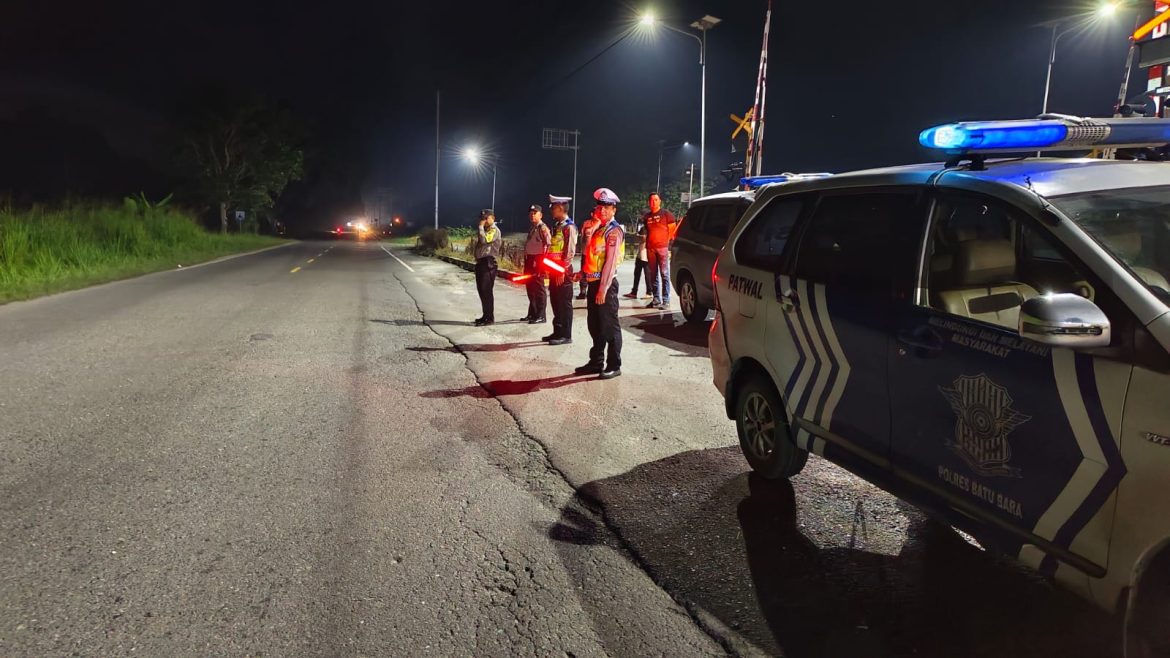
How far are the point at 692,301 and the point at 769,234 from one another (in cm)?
624

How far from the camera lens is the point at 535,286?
33.8ft

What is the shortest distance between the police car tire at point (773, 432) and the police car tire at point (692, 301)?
5951mm

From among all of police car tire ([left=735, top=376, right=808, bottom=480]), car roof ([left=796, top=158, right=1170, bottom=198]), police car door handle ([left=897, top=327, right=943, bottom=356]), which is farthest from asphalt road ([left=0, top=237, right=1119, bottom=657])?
car roof ([left=796, top=158, right=1170, bottom=198])

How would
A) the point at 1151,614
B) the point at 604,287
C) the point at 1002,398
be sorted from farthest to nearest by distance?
1. the point at 604,287
2. the point at 1002,398
3. the point at 1151,614

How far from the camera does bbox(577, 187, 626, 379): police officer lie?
677cm

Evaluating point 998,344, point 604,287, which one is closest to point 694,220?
point 604,287

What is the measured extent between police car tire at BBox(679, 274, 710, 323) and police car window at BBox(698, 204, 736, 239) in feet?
2.46

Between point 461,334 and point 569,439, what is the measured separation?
4660 mm

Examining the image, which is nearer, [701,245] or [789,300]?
[789,300]

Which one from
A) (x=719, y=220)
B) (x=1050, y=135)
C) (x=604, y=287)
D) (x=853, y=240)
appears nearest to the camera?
(x=1050, y=135)

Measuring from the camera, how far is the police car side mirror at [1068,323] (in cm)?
204

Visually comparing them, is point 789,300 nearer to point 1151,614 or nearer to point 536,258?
point 1151,614

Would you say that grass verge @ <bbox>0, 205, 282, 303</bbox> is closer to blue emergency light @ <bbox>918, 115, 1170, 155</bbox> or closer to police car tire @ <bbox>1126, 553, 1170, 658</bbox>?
blue emergency light @ <bbox>918, 115, 1170, 155</bbox>

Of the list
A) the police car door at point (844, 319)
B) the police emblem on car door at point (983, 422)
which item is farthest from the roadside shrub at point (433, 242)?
the police emblem on car door at point (983, 422)
